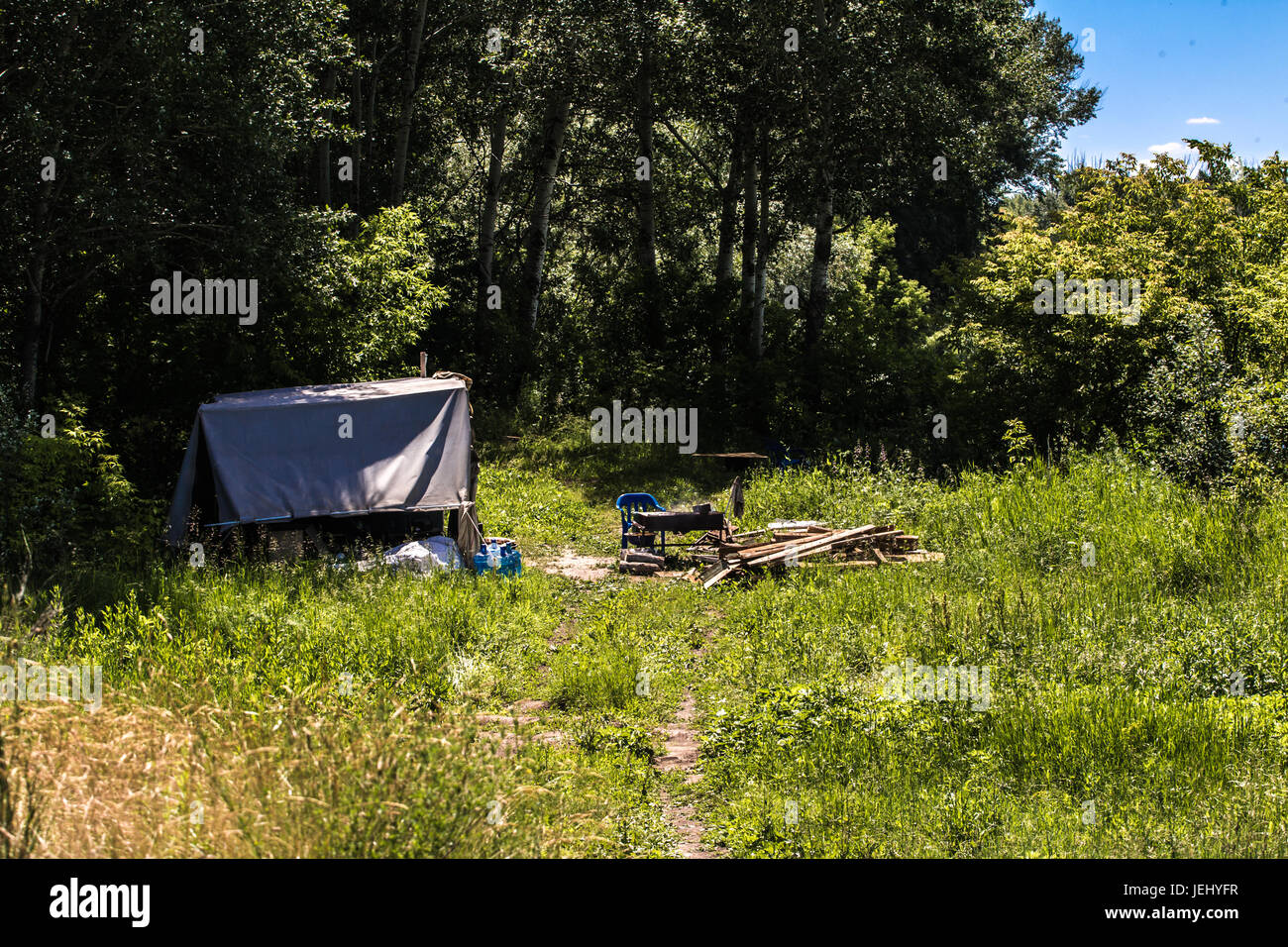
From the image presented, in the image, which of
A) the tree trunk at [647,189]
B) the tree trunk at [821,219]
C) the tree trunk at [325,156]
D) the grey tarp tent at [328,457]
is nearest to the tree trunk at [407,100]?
the tree trunk at [325,156]

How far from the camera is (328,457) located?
1463 cm

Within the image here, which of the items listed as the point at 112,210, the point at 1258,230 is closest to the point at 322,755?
the point at 112,210

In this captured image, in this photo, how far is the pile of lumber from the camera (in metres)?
13.8

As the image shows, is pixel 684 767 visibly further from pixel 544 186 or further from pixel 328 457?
pixel 544 186

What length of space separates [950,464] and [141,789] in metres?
16.7

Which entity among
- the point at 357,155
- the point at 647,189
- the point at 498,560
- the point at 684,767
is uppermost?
the point at 357,155

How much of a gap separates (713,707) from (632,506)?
804 cm

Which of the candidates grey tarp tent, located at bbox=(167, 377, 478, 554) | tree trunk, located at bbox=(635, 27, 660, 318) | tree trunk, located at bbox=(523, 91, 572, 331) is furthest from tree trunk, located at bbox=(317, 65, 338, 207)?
grey tarp tent, located at bbox=(167, 377, 478, 554)

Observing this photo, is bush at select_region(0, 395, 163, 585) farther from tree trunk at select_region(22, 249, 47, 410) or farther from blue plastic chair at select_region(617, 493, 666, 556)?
blue plastic chair at select_region(617, 493, 666, 556)

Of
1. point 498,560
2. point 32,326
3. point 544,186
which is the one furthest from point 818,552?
point 544,186

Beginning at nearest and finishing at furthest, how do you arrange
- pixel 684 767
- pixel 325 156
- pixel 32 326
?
pixel 684 767 → pixel 32 326 → pixel 325 156

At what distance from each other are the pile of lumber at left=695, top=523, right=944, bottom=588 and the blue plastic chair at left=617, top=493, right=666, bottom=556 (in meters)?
1.22

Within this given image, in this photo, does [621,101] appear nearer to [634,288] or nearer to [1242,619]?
[634,288]

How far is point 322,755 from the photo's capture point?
5.06 meters
